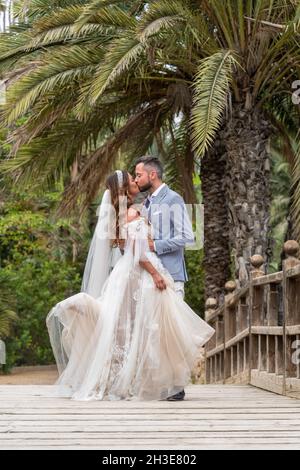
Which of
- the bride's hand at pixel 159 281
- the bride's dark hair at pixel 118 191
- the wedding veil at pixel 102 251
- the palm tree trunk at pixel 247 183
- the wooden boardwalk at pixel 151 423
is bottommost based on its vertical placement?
the wooden boardwalk at pixel 151 423

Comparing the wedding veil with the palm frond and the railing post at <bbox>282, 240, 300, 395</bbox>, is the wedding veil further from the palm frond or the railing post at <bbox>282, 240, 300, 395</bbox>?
the palm frond

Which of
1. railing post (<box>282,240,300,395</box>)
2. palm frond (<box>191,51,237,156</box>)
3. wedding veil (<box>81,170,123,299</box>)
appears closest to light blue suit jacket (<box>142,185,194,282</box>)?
wedding veil (<box>81,170,123,299</box>)

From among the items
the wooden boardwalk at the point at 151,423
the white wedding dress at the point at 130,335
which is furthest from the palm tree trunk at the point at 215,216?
the wooden boardwalk at the point at 151,423

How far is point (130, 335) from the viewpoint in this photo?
8.09m

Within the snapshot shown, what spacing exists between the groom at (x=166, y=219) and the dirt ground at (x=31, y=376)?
16.1m

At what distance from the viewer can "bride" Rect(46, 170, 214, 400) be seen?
7.92 m

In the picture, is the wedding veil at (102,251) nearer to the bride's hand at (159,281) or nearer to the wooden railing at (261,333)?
the bride's hand at (159,281)

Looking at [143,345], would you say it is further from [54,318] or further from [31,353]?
[31,353]

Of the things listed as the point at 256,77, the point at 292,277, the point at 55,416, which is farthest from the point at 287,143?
the point at 55,416

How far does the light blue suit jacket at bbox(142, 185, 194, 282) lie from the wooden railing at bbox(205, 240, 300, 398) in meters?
0.89

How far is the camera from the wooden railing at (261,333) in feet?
27.0

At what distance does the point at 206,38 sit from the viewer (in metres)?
13.4

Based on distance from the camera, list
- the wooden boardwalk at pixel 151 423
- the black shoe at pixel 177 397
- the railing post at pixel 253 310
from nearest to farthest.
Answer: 1. the wooden boardwalk at pixel 151 423
2. the black shoe at pixel 177 397
3. the railing post at pixel 253 310

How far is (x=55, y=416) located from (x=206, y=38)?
8.17 meters
